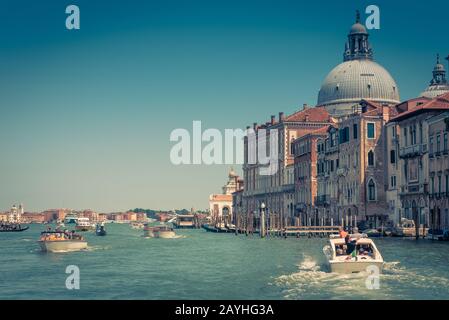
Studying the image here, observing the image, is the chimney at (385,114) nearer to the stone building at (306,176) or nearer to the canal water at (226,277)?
the stone building at (306,176)

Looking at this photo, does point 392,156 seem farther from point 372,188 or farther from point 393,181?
point 372,188

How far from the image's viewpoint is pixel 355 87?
Answer: 10994cm

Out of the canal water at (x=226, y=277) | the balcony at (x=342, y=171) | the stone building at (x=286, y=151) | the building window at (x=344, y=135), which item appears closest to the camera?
the canal water at (x=226, y=277)

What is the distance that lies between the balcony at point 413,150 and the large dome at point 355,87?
1636 inches

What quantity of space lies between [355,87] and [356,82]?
0.93 meters

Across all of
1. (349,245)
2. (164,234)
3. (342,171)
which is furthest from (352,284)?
(164,234)

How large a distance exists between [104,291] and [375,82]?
290ft

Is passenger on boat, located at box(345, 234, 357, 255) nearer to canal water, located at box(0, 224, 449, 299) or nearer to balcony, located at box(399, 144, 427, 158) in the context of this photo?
canal water, located at box(0, 224, 449, 299)

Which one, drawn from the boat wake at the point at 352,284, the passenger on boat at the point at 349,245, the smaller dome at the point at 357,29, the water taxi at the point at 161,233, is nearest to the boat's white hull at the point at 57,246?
the boat wake at the point at 352,284

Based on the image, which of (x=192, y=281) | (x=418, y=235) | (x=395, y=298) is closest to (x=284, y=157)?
(x=418, y=235)

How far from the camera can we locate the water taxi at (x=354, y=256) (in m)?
29.8

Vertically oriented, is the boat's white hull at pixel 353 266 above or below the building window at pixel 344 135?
below

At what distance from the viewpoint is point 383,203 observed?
72500 millimetres

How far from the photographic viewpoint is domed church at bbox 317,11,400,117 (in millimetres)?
109250
